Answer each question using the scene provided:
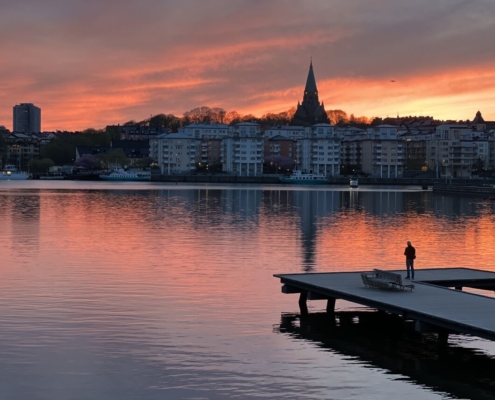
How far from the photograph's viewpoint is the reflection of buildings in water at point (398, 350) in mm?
18125

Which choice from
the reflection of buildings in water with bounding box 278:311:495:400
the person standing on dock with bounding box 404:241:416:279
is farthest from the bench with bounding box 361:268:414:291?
the person standing on dock with bounding box 404:241:416:279

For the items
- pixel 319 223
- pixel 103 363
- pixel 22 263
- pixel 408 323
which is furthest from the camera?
pixel 319 223

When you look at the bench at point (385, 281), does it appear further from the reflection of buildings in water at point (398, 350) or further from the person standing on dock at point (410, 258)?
the person standing on dock at point (410, 258)

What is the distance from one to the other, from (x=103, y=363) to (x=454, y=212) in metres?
62.2

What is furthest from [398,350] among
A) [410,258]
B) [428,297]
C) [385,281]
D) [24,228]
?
[24,228]

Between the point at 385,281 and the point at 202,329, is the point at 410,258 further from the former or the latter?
the point at 202,329

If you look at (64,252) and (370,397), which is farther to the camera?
(64,252)

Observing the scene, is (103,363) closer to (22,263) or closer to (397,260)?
(22,263)

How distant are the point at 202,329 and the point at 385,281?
4.90 m

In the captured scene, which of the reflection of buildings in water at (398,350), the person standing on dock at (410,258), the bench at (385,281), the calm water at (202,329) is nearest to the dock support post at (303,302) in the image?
the calm water at (202,329)

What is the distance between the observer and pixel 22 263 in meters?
34.4

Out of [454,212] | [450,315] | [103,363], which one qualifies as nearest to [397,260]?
[450,315]

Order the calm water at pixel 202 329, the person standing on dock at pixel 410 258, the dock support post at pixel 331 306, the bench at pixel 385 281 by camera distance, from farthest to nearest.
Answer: the person standing on dock at pixel 410 258 → the dock support post at pixel 331 306 → the bench at pixel 385 281 → the calm water at pixel 202 329

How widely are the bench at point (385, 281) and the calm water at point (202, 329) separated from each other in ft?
3.53
